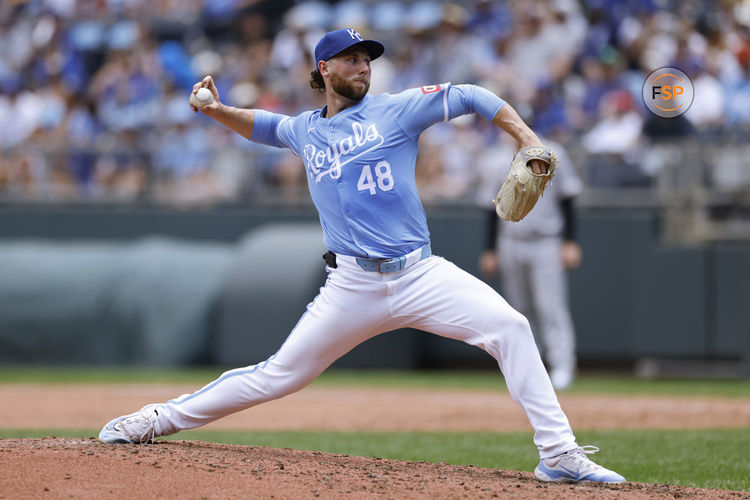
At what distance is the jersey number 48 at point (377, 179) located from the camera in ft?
15.0

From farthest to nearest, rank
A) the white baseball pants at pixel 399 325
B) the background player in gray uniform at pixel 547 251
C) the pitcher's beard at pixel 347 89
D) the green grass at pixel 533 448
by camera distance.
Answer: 1. the background player in gray uniform at pixel 547 251
2. the green grass at pixel 533 448
3. the pitcher's beard at pixel 347 89
4. the white baseball pants at pixel 399 325

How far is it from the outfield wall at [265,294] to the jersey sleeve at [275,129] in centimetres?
573

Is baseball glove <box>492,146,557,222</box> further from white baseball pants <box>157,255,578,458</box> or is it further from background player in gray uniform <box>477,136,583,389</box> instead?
background player in gray uniform <box>477,136,583,389</box>

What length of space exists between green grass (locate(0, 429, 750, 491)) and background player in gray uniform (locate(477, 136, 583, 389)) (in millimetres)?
2768

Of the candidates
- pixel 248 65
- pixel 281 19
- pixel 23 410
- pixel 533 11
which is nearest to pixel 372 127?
pixel 23 410

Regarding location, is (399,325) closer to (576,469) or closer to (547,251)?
(576,469)

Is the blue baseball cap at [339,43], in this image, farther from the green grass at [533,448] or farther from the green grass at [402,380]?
the green grass at [402,380]

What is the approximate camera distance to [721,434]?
259 inches

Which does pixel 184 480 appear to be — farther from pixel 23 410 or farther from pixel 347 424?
pixel 23 410

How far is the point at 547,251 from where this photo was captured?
378 inches

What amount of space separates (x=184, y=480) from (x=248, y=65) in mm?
10840

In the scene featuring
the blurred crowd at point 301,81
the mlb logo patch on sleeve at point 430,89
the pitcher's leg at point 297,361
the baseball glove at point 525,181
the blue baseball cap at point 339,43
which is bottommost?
the pitcher's leg at point 297,361

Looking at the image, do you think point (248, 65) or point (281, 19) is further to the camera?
point (281, 19)

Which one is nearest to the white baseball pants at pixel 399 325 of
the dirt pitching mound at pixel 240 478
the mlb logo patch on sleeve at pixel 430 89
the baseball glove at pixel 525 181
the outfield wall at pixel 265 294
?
the dirt pitching mound at pixel 240 478
